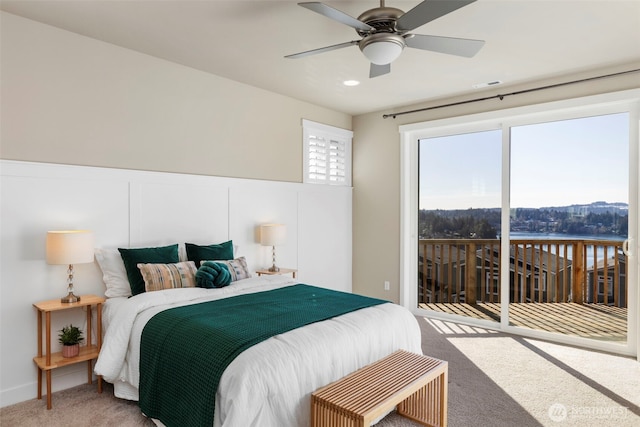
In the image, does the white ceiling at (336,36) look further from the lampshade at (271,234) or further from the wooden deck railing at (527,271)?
the wooden deck railing at (527,271)

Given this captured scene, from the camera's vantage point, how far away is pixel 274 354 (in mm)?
1935

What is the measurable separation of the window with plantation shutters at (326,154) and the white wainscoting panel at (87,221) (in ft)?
1.85

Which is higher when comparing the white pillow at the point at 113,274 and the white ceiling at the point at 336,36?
the white ceiling at the point at 336,36

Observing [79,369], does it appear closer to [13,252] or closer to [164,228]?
[13,252]

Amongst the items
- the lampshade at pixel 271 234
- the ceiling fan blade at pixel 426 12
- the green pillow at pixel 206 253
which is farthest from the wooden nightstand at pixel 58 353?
the ceiling fan blade at pixel 426 12

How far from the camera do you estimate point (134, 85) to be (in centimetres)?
339

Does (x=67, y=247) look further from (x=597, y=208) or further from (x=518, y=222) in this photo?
(x=597, y=208)

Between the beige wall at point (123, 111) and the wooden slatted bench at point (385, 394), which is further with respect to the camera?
the beige wall at point (123, 111)

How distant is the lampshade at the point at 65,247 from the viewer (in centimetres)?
263

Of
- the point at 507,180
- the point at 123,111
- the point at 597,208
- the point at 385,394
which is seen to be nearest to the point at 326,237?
the point at 507,180

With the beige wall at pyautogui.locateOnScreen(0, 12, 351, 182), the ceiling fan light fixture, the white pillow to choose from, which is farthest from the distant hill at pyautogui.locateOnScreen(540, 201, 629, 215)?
the white pillow

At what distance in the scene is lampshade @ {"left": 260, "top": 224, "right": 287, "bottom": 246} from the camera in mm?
4188

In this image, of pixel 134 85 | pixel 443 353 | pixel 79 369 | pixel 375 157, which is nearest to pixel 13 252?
pixel 79 369

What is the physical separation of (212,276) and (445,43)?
239cm
